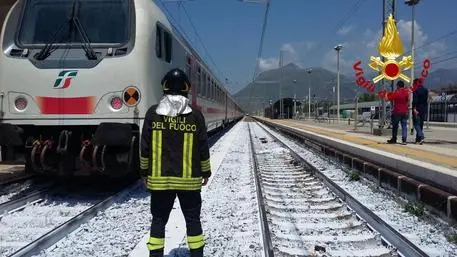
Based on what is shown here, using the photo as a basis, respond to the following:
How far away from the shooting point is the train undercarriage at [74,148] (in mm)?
7543

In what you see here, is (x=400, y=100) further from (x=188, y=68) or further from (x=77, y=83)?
(x=77, y=83)

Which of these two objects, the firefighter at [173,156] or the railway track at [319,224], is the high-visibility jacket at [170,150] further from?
the railway track at [319,224]

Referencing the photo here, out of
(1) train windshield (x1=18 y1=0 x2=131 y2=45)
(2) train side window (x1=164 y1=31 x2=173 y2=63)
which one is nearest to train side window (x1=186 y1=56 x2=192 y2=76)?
(2) train side window (x1=164 y1=31 x2=173 y2=63)

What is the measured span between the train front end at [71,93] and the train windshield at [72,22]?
0.05ft

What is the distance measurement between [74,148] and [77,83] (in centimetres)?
106

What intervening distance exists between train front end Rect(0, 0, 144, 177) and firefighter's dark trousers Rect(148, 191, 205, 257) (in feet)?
10.7

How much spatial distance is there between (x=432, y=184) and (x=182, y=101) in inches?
199

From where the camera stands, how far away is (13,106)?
7961 millimetres

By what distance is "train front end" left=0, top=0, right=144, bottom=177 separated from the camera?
7.82 metres

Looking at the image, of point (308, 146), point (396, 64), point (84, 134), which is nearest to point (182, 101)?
point (84, 134)

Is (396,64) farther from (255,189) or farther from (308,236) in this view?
(308,236)

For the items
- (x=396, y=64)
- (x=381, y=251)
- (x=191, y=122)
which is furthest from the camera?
(x=396, y=64)

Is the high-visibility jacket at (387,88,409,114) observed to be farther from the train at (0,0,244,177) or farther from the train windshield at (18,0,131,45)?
the train windshield at (18,0,131,45)

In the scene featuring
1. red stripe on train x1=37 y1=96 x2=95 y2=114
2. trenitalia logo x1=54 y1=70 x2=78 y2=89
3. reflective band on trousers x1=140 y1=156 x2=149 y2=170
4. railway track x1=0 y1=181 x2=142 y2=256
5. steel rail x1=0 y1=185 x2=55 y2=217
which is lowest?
railway track x1=0 y1=181 x2=142 y2=256
